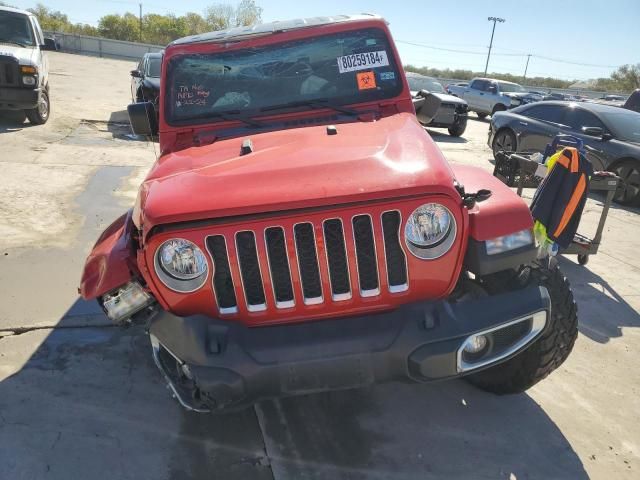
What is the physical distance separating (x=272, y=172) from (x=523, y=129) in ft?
28.5

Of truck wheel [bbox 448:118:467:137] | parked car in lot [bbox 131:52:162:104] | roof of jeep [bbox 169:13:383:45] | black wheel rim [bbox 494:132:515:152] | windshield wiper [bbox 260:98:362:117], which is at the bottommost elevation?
truck wheel [bbox 448:118:467:137]

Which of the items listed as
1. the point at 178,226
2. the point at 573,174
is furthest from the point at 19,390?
the point at 573,174

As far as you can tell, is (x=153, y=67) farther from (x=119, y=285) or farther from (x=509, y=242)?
(x=509, y=242)

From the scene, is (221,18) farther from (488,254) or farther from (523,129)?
(488,254)

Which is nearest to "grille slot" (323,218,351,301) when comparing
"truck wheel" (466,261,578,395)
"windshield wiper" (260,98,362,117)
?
"truck wheel" (466,261,578,395)

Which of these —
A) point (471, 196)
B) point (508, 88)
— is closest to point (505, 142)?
point (471, 196)

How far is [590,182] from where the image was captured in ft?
14.3

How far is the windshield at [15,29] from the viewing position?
9727 millimetres

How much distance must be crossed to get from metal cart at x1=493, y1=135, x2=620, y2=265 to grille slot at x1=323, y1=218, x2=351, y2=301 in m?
2.98

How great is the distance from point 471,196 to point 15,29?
34.8ft

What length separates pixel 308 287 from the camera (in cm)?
221

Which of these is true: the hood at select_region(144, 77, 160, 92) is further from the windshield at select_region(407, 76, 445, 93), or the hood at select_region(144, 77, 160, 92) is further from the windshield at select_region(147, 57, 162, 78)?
the windshield at select_region(407, 76, 445, 93)

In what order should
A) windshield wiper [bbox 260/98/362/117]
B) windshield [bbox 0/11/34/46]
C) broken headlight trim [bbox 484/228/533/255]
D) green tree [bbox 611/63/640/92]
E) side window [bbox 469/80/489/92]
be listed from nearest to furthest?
broken headlight trim [bbox 484/228/533/255]
windshield wiper [bbox 260/98/362/117]
windshield [bbox 0/11/34/46]
side window [bbox 469/80/489/92]
green tree [bbox 611/63/640/92]

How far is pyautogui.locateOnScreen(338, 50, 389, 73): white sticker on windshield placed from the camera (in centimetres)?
338
